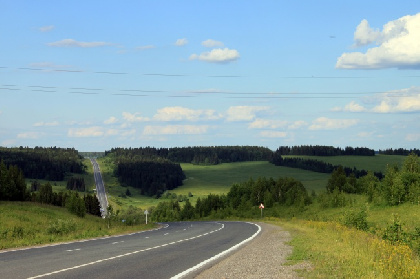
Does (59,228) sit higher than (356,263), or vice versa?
(356,263)

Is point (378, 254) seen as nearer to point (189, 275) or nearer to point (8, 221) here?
point (189, 275)

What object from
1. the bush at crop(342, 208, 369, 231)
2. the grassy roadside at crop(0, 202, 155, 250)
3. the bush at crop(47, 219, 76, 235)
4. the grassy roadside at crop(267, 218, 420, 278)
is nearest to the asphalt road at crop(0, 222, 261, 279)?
the grassy roadside at crop(267, 218, 420, 278)

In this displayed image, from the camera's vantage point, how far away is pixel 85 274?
14.5 m

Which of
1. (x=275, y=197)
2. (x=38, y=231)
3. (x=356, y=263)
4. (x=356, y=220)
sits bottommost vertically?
(x=275, y=197)

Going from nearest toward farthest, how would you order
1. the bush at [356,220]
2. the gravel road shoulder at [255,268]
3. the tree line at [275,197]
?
the gravel road shoulder at [255,268], the bush at [356,220], the tree line at [275,197]

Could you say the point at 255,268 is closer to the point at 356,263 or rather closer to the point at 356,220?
the point at 356,263

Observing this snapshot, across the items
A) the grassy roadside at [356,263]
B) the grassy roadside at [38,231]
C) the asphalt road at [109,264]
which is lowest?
the grassy roadside at [38,231]

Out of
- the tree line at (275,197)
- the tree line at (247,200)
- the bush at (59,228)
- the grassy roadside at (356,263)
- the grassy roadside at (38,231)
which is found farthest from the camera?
the tree line at (247,200)

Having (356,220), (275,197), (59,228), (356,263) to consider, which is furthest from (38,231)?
(275,197)

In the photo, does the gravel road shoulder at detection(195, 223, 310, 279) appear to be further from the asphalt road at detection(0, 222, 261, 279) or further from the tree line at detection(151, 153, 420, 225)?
the tree line at detection(151, 153, 420, 225)

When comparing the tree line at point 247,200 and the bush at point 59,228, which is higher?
the bush at point 59,228

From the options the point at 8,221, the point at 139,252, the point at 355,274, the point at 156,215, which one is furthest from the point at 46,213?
the point at 156,215

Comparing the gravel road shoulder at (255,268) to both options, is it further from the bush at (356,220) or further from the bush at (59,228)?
the bush at (356,220)

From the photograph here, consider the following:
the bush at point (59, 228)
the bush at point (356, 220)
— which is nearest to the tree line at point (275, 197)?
the bush at point (356, 220)
